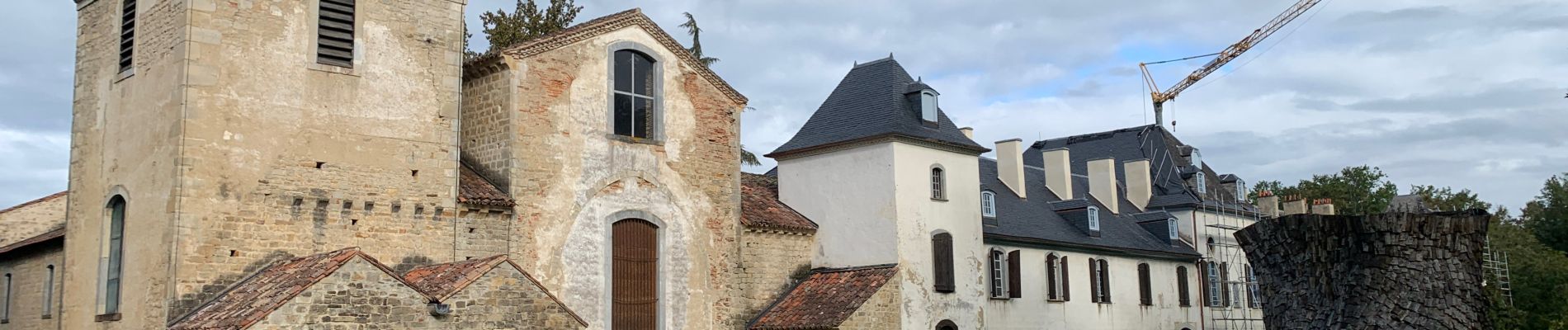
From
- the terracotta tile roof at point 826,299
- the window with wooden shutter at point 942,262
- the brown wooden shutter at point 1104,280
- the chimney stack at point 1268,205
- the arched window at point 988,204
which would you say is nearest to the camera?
the terracotta tile roof at point 826,299

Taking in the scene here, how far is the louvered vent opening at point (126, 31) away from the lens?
20.5 meters

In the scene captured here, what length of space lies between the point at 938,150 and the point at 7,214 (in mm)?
18063

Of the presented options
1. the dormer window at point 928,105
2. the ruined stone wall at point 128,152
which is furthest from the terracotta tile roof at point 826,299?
the ruined stone wall at point 128,152

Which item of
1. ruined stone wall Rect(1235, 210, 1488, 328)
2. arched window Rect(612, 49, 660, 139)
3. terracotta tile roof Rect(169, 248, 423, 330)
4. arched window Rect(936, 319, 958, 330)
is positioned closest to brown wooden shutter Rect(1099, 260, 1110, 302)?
arched window Rect(936, 319, 958, 330)

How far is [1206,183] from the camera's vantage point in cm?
4275

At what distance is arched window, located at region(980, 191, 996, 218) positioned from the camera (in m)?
31.5

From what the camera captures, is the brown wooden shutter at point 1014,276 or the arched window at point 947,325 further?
the brown wooden shutter at point 1014,276

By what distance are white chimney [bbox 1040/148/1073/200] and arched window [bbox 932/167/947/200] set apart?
10.5 m

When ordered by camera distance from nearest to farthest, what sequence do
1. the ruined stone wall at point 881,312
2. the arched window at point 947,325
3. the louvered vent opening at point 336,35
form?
the louvered vent opening at point 336,35 < the ruined stone wall at point 881,312 < the arched window at point 947,325

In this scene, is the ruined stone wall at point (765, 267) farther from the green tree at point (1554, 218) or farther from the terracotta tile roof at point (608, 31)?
the green tree at point (1554, 218)

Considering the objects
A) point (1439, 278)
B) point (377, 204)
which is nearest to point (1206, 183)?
point (1439, 278)

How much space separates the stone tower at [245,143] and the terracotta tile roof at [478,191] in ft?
1.16

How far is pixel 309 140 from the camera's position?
775 inches

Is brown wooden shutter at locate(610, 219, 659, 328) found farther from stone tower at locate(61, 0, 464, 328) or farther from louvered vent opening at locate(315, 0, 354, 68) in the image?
louvered vent opening at locate(315, 0, 354, 68)
